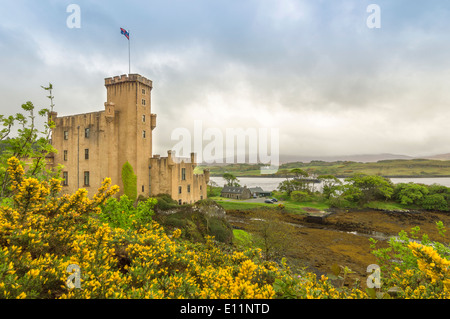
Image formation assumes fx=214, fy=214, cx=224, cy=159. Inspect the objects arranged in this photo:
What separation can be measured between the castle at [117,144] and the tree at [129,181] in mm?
790

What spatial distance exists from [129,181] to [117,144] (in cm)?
639

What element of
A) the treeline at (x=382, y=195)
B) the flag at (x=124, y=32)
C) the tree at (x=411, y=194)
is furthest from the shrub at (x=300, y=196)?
the flag at (x=124, y=32)

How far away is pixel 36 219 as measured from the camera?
5.41 meters

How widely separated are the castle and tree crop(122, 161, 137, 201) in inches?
31.1

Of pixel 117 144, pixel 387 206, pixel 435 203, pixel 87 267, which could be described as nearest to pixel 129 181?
pixel 117 144

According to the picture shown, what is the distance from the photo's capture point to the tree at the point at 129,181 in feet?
102

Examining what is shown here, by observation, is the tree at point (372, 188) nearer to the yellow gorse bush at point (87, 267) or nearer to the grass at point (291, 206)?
the grass at point (291, 206)

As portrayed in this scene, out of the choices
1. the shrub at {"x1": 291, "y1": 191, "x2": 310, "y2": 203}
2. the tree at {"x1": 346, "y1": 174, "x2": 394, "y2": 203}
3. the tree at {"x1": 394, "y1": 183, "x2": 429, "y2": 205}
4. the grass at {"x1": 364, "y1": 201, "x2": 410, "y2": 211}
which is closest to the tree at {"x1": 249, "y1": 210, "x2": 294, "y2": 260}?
the shrub at {"x1": 291, "y1": 191, "x2": 310, "y2": 203}

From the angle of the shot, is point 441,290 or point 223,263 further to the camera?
point 223,263

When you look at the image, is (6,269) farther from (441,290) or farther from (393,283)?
(393,283)

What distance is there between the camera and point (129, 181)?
3138cm
